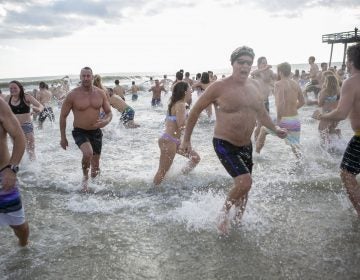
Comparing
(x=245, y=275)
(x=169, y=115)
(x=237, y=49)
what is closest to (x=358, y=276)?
(x=245, y=275)

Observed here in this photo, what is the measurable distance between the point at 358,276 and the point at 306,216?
1364 mm

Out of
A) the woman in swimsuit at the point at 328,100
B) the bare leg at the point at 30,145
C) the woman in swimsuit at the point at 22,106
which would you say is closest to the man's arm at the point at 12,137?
the woman in swimsuit at the point at 22,106

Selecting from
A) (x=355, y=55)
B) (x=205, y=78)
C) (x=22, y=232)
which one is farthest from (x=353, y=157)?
(x=205, y=78)

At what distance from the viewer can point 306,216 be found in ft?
14.2

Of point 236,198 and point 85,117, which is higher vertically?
point 85,117

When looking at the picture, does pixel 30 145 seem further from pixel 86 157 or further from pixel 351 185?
pixel 351 185

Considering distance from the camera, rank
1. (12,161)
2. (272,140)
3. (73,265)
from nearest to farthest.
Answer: (12,161)
(73,265)
(272,140)

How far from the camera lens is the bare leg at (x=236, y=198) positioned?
3.61 meters

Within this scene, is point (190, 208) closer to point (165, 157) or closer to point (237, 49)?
point (165, 157)

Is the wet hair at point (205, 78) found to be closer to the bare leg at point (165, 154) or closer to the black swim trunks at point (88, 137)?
the bare leg at point (165, 154)

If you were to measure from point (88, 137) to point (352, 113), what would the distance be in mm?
3779

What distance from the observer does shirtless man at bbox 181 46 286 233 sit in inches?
144

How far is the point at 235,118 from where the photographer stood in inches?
146

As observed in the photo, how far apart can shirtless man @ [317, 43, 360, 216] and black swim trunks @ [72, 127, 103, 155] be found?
11.4ft
